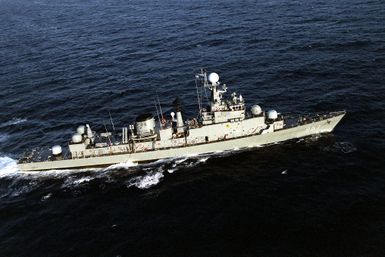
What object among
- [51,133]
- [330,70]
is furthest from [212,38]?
[51,133]

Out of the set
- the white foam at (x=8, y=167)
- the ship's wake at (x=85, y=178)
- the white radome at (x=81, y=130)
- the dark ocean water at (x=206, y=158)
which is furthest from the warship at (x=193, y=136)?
the dark ocean water at (x=206, y=158)

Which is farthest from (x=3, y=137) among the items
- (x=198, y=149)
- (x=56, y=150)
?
(x=198, y=149)

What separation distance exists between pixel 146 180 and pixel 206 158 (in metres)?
8.85

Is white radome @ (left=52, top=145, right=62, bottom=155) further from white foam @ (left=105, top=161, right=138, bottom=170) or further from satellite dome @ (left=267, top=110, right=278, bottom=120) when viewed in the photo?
satellite dome @ (left=267, top=110, right=278, bottom=120)

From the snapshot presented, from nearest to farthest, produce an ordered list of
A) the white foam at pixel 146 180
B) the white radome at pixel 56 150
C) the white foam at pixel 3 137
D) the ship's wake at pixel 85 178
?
1. the white foam at pixel 146 180
2. the ship's wake at pixel 85 178
3. the white radome at pixel 56 150
4. the white foam at pixel 3 137

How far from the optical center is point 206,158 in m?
55.4

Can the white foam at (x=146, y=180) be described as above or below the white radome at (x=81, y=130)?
below

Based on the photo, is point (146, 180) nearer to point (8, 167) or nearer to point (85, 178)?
point (85, 178)

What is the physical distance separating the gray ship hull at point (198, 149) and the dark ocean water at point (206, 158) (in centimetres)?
151

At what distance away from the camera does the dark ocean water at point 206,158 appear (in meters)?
40.8

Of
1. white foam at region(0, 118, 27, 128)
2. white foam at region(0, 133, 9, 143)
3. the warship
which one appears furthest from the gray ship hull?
white foam at region(0, 118, 27, 128)

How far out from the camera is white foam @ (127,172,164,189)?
50.8m

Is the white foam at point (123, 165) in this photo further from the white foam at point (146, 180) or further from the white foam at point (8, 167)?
the white foam at point (8, 167)

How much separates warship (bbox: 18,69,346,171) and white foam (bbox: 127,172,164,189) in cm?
415
